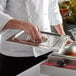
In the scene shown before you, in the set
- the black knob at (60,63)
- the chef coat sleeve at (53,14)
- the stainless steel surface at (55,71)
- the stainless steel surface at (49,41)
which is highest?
the chef coat sleeve at (53,14)

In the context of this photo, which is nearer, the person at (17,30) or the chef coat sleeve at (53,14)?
the person at (17,30)

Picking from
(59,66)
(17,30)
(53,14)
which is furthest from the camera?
(53,14)

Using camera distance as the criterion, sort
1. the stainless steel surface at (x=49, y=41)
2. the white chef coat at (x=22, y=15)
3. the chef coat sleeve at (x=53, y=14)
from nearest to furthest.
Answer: the stainless steel surface at (x=49, y=41)
the white chef coat at (x=22, y=15)
the chef coat sleeve at (x=53, y=14)

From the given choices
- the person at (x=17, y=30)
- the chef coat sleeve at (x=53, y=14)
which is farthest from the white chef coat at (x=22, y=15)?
the chef coat sleeve at (x=53, y=14)

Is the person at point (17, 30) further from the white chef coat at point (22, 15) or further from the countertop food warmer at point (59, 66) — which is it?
the countertop food warmer at point (59, 66)

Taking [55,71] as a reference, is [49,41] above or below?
above

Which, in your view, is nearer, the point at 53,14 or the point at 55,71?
the point at 55,71

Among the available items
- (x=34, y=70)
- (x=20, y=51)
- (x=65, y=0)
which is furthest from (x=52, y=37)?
(x=65, y=0)

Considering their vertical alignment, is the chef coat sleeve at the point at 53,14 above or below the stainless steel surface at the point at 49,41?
above

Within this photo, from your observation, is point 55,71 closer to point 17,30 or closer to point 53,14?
point 17,30

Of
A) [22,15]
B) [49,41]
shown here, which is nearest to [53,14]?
[22,15]

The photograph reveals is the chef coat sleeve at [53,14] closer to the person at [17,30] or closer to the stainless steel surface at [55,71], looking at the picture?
the person at [17,30]

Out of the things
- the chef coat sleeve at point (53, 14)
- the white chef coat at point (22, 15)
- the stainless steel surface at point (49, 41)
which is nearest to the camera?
the stainless steel surface at point (49, 41)

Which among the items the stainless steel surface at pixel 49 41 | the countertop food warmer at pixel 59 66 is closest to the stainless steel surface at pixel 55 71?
the countertop food warmer at pixel 59 66
